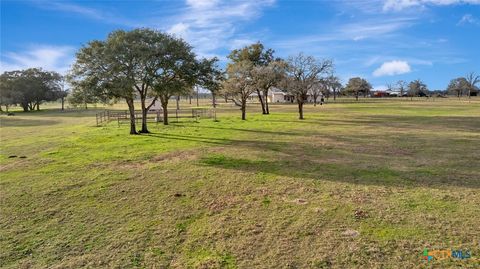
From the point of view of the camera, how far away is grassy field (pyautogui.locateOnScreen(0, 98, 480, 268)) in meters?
5.16

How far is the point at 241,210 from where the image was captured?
7156 mm

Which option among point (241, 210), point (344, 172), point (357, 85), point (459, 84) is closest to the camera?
point (241, 210)

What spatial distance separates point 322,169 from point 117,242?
7.20m

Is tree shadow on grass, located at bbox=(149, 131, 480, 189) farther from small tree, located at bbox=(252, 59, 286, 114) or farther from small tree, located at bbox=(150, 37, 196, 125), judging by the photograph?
small tree, located at bbox=(252, 59, 286, 114)

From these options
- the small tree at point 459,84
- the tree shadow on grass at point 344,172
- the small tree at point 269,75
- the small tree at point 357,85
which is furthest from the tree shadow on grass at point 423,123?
the small tree at point 459,84

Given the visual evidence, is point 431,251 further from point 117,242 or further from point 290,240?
point 117,242

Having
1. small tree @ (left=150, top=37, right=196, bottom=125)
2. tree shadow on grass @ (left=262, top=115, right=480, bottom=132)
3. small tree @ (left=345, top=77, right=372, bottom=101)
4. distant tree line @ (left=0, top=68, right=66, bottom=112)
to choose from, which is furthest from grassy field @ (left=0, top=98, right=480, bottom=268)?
small tree @ (left=345, top=77, right=372, bottom=101)

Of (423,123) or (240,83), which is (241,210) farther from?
(240,83)

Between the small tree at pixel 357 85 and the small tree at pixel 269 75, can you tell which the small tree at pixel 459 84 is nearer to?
the small tree at pixel 357 85

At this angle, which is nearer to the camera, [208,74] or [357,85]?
[208,74]

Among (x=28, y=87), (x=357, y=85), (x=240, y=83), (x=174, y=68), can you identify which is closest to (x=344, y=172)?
(x=174, y=68)

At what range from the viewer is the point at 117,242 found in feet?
18.7

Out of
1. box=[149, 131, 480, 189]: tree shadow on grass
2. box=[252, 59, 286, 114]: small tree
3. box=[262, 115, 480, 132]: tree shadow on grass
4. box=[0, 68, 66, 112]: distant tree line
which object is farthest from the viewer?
box=[0, 68, 66, 112]: distant tree line

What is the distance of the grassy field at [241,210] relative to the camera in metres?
5.16
